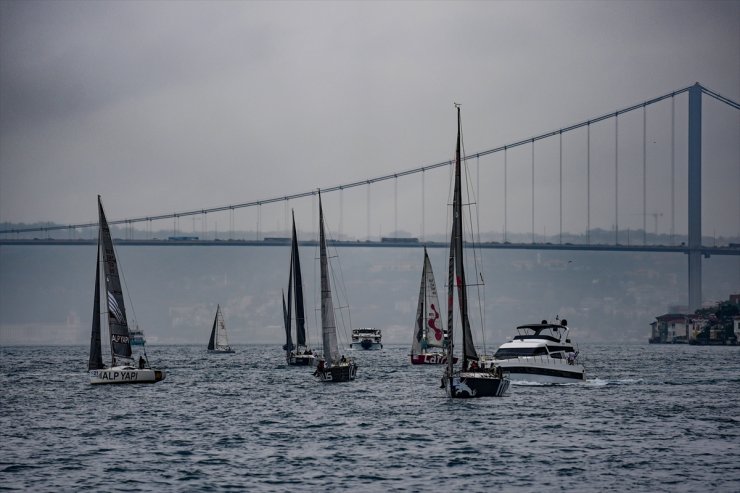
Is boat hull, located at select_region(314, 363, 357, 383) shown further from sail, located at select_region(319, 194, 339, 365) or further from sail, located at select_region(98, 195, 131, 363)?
sail, located at select_region(98, 195, 131, 363)

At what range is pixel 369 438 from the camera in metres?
42.3

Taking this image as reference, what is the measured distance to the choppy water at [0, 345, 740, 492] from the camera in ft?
109

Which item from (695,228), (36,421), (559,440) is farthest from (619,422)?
(695,228)

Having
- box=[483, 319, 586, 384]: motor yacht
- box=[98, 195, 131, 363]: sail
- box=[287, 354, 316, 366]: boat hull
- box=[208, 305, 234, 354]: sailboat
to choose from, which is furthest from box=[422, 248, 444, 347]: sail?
box=[208, 305, 234, 354]: sailboat

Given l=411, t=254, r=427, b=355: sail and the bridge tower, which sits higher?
the bridge tower

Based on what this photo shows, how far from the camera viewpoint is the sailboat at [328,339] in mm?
65938

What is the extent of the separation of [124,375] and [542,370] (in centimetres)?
2134

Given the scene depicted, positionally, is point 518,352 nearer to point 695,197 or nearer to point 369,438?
point 369,438

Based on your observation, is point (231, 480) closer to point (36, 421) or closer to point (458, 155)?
point (36, 421)

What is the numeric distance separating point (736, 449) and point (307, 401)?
23.6m

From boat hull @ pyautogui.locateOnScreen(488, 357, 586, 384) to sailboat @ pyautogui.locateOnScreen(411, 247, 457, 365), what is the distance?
1115 inches

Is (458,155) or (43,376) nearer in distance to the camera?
(458,155)

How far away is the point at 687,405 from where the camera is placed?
55250 millimetres

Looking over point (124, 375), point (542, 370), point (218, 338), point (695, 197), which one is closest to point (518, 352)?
point (542, 370)
